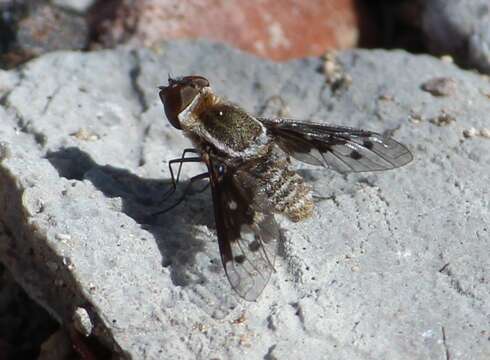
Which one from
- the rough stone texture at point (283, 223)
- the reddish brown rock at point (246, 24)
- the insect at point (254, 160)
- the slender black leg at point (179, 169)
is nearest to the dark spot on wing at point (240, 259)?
the insect at point (254, 160)

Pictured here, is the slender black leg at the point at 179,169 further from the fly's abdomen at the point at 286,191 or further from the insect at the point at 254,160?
the fly's abdomen at the point at 286,191

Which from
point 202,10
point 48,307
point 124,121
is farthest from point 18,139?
point 202,10

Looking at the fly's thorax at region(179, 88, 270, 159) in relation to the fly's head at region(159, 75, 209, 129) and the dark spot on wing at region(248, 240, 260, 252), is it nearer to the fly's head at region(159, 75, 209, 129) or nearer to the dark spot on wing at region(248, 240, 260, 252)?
the fly's head at region(159, 75, 209, 129)

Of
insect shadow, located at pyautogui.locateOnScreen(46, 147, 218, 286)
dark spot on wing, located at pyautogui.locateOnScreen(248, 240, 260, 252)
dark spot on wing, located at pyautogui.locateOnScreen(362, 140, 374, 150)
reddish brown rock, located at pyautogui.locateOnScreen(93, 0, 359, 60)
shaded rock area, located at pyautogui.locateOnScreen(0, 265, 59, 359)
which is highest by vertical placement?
dark spot on wing, located at pyautogui.locateOnScreen(362, 140, 374, 150)

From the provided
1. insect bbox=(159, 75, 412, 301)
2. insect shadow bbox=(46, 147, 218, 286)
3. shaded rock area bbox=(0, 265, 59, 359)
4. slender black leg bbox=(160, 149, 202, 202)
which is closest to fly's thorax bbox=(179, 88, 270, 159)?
insect bbox=(159, 75, 412, 301)

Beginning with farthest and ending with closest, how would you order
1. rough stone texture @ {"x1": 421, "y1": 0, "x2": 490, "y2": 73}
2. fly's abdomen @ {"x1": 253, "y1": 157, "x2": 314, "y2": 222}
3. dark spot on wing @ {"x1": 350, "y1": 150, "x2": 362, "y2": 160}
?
rough stone texture @ {"x1": 421, "y1": 0, "x2": 490, "y2": 73}, dark spot on wing @ {"x1": 350, "y1": 150, "x2": 362, "y2": 160}, fly's abdomen @ {"x1": 253, "y1": 157, "x2": 314, "y2": 222}

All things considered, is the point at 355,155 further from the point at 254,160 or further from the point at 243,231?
the point at 243,231

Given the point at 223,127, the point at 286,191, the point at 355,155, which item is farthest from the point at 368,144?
the point at 223,127

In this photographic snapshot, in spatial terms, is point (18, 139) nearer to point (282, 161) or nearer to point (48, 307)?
Answer: point (48, 307)
